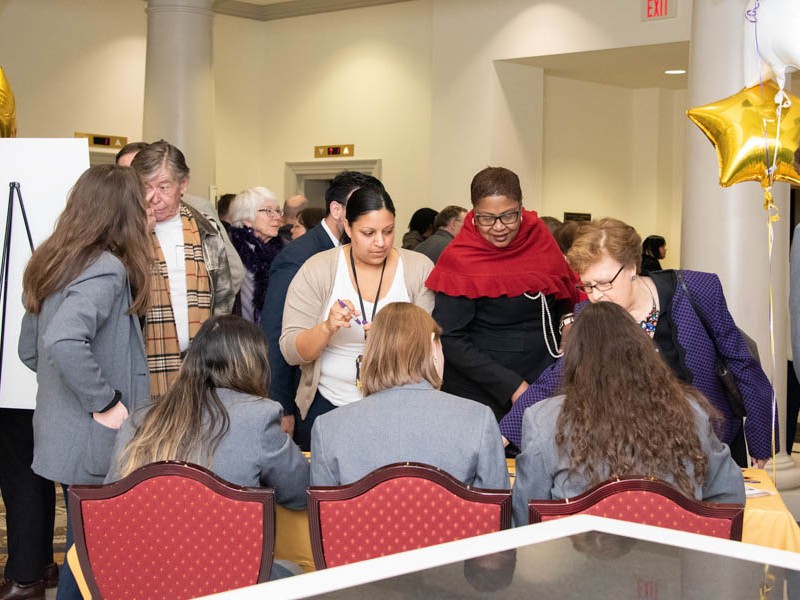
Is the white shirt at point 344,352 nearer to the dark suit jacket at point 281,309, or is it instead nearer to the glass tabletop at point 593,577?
the dark suit jacket at point 281,309

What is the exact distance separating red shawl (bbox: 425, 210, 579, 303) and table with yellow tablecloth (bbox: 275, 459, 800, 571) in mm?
746

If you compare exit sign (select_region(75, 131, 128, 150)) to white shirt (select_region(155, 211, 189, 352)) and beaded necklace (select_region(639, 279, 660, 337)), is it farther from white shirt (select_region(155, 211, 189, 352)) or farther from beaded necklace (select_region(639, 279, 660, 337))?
beaded necklace (select_region(639, 279, 660, 337))

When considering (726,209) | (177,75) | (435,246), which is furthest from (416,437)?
(177,75)

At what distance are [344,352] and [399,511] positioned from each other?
1.33 meters

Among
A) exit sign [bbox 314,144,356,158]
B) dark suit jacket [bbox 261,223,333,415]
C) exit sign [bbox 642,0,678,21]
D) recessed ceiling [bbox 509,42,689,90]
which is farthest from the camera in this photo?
exit sign [bbox 314,144,356,158]

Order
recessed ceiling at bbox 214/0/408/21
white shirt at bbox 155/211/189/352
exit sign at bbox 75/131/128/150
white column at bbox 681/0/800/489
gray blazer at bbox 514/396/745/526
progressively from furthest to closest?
1. recessed ceiling at bbox 214/0/408/21
2. exit sign at bbox 75/131/128/150
3. white column at bbox 681/0/800/489
4. white shirt at bbox 155/211/189/352
5. gray blazer at bbox 514/396/745/526

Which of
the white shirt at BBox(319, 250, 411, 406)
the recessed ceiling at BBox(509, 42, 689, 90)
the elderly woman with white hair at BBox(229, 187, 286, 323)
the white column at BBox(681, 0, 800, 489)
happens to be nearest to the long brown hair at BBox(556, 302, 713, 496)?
the white shirt at BBox(319, 250, 411, 406)

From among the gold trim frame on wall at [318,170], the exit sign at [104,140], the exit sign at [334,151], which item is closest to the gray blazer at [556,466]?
the gold trim frame on wall at [318,170]

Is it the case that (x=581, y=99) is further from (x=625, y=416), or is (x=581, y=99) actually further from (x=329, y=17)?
(x=625, y=416)

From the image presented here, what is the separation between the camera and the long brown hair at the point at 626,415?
8.61 ft

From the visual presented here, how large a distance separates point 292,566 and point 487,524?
0.77 meters

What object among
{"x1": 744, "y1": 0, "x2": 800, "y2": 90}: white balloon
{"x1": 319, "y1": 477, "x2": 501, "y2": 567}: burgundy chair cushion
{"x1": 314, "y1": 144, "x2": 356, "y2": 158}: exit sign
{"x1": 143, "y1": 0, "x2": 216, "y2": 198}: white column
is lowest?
{"x1": 319, "y1": 477, "x2": 501, "y2": 567}: burgundy chair cushion

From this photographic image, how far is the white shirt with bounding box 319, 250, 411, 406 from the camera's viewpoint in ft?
12.7

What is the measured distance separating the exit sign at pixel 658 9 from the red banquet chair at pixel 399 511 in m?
6.85
